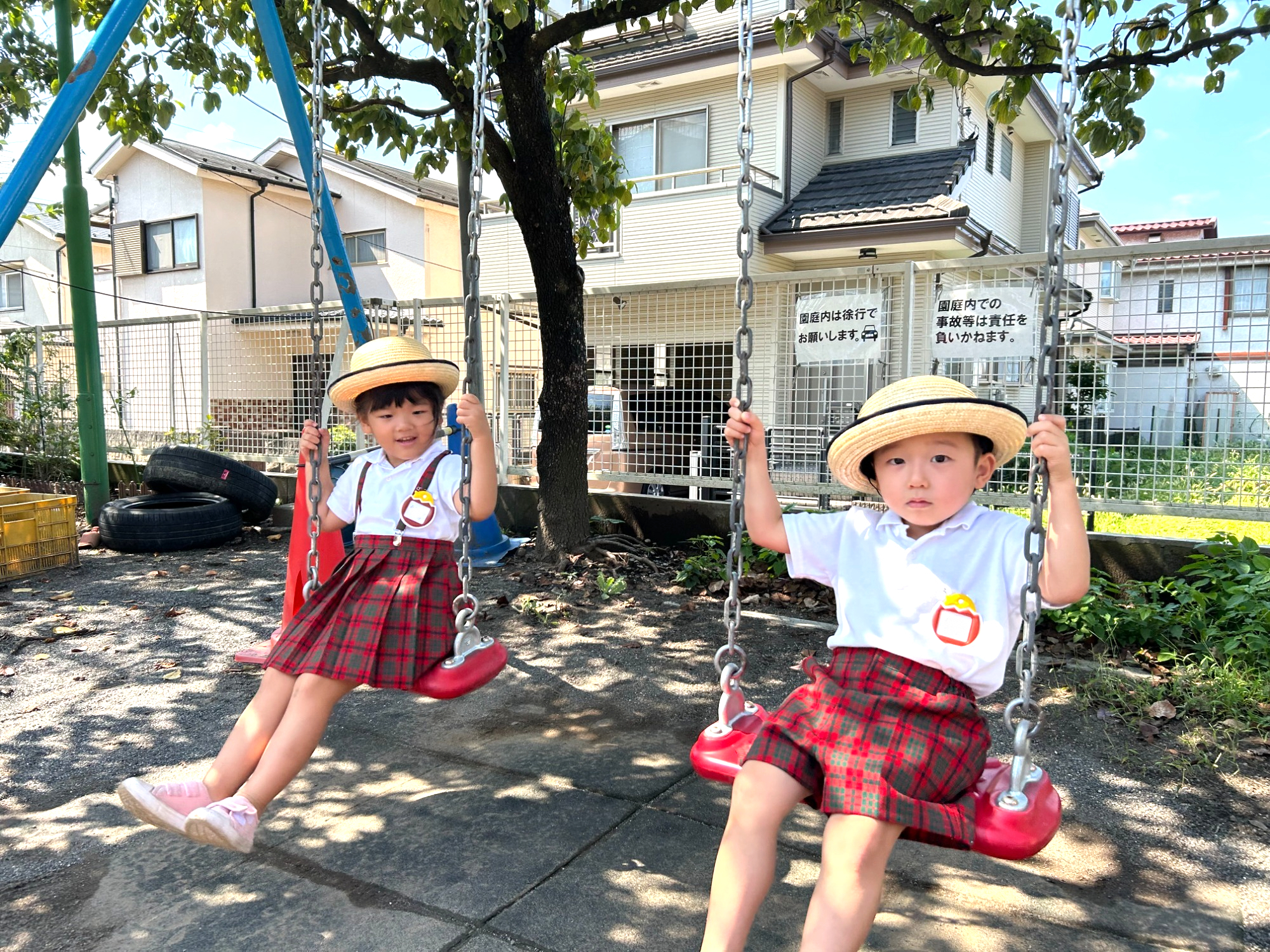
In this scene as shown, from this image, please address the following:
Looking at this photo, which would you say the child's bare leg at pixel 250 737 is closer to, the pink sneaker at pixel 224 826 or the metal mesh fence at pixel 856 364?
the pink sneaker at pixel 224 826

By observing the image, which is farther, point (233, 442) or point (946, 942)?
point (233, 442)

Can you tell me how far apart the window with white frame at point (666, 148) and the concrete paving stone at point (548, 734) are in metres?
10.5

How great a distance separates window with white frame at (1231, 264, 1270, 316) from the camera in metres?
4.25

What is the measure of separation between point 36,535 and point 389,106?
383 cm

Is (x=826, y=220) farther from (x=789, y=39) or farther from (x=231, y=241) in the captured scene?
(x=231, y=241)

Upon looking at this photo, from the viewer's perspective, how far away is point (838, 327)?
5215 mm

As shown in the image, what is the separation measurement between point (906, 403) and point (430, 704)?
254cm

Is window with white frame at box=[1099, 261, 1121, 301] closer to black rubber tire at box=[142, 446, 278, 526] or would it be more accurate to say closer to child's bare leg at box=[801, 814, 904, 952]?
child's bare leg at box=[801, 814, 904, 952]

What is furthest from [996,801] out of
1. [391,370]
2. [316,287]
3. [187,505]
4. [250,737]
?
[187,505]

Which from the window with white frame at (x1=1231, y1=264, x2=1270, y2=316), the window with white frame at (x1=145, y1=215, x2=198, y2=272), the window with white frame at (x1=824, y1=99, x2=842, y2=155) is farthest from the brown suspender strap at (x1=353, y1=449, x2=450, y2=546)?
the window with white frame at (x1=145, y1=215, x2=198, y2=272)

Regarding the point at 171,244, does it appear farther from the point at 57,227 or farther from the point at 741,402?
the point at 741,402

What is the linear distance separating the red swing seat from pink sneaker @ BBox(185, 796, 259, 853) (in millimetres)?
1106

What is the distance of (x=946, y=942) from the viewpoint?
6.64 ft

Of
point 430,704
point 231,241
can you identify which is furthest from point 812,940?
point 231,241
